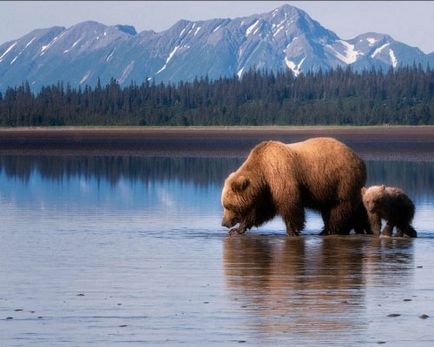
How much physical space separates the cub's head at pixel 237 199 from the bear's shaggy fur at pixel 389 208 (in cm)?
223

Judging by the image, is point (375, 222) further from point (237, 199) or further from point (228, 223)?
point (228, 223)

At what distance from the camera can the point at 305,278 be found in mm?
20094

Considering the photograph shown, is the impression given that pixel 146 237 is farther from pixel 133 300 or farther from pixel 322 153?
pixel 133 300

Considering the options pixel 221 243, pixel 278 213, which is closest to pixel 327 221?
pixel 278 213

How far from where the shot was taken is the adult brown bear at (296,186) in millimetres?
26906

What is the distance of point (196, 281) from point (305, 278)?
1565mm

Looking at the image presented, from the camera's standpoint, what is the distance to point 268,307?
56.0 feet

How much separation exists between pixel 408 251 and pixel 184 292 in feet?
21.9

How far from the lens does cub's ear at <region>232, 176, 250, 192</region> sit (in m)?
27.0

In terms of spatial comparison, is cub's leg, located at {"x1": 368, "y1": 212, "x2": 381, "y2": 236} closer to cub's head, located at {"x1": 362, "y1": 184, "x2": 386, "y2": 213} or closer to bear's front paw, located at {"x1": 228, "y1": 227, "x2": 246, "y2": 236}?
cub's head, located at {"x1": 362, "y1": 184, "x2": 386, "y2": 213}

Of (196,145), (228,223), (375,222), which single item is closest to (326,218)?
(375,222)

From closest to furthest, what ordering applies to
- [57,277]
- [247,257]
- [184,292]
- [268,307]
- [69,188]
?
[268,307] → [184,292] → [57,277] → [247,257] → [69,188]

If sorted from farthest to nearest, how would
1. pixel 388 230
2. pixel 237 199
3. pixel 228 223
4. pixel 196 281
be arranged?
pixel 228 223 < pixel 237 199 < pixel 388 230 < pixel 196 281

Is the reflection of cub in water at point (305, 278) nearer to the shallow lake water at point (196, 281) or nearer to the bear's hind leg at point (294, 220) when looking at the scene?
the shallow lake water at point (196, 281)
